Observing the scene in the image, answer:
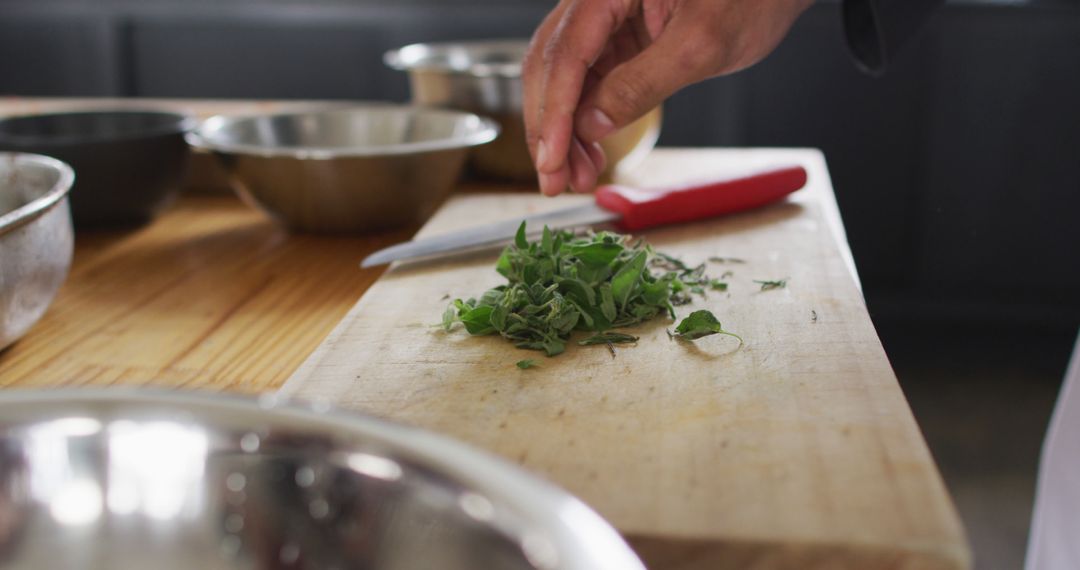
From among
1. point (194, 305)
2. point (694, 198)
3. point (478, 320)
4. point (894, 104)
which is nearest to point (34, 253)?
point (194, 305)

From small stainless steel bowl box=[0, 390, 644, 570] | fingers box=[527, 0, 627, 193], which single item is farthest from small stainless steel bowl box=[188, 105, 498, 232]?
small stainless steel bowl box=[0, 390, 644, 570]

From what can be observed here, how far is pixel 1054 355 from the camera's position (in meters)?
2.74

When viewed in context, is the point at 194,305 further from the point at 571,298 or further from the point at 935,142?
the point at 935,142

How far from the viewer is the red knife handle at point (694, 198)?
43.8 inches

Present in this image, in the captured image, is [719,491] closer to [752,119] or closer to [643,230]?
[643,230]

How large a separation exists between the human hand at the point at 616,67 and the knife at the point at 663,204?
0.05 metres

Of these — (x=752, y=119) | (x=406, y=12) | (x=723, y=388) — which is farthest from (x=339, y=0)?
(x=723, y=388)

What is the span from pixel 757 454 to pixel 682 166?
3.09ft

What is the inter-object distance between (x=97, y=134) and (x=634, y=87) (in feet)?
2.58

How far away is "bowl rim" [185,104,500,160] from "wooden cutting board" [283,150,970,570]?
20cm

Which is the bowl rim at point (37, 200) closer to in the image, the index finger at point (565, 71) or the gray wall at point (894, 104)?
the index finger at point (565, 71)

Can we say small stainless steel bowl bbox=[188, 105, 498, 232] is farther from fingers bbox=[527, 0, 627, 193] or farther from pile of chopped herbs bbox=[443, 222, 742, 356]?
pile of chopped herbs bbox=[443, 222, 742, 356]

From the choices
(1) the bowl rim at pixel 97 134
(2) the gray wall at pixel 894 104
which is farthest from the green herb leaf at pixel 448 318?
(2) the gray wall at pixel 894 104

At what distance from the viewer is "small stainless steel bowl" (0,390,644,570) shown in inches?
16.2
